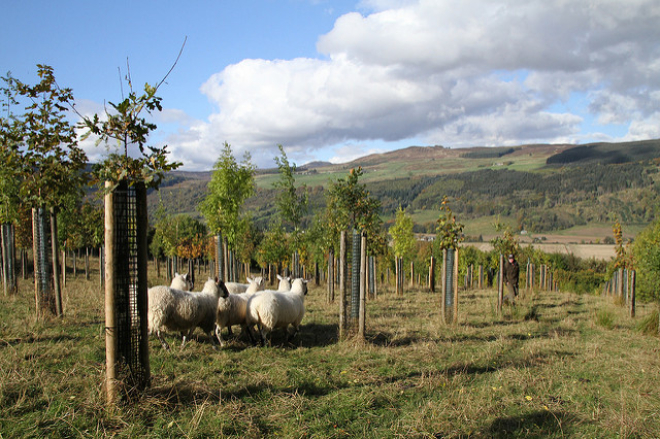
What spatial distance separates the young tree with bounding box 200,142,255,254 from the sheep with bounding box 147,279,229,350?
746cm

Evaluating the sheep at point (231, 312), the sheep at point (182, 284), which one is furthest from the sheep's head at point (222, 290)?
the sheep at point (182, 284)

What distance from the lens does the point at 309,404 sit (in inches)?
232

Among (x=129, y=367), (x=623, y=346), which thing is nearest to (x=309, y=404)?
(x=129, y=367)

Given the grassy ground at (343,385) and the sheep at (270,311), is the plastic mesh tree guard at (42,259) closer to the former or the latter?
the grassy ground at (343,385)

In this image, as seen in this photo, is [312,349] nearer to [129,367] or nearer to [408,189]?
[129,367]

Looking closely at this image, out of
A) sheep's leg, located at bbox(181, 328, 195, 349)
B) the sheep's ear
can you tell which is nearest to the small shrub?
the sheep's ear

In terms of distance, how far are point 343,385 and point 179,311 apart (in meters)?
3.77

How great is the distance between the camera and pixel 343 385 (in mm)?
6758

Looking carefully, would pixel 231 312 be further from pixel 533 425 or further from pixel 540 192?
pixel 540 192

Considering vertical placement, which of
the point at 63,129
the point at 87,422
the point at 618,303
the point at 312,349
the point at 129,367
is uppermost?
the point at 63,129

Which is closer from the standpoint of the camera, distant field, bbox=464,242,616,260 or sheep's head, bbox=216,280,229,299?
sheep's head, bbox=216,280,229,299

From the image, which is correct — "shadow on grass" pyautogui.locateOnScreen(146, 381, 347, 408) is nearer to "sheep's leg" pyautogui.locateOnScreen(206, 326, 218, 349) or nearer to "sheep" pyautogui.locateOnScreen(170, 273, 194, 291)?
"sheep's leg" pyautogui.locateOnScreen(206, 326, 218, 349)

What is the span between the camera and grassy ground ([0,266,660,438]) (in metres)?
5.14

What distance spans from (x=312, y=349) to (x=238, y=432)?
4.16m
